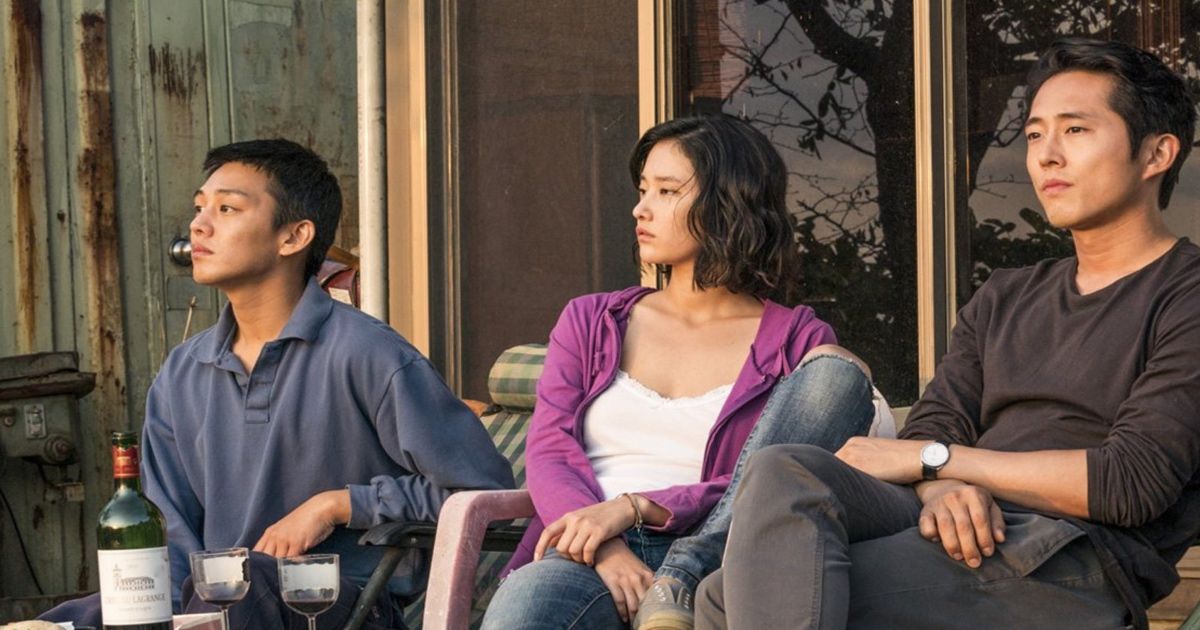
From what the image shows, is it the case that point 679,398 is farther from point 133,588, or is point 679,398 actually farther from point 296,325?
point 133,588

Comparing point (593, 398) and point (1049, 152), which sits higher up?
point (1049, 152)

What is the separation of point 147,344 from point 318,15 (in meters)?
1.47

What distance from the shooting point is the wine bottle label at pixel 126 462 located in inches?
118

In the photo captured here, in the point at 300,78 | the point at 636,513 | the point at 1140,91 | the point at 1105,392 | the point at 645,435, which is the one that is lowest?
the point at 636,513

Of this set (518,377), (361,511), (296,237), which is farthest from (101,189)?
(361,511)

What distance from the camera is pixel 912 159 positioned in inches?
183

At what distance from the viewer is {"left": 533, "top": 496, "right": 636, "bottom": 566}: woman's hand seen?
3.17 meters

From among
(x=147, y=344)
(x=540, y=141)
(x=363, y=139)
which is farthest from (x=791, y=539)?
(x=147, y=344)

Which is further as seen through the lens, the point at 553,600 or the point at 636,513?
the point at 636,513

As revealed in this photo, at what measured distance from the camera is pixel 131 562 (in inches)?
114

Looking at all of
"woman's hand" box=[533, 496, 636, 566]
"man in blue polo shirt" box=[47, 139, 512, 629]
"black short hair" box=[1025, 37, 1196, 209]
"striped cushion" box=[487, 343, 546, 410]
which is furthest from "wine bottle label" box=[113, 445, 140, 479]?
"black short hair" box=[1025, 37, 1196, 209]

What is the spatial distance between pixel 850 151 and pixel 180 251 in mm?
3085

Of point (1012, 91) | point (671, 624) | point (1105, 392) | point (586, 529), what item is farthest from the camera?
point (1012, 91)

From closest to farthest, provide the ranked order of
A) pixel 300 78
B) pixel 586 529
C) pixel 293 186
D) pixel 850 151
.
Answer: pixel 586 529
pixel 293 186
pixel 850 151
pixel 300 78
